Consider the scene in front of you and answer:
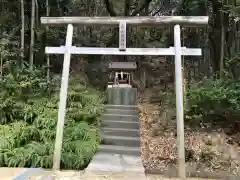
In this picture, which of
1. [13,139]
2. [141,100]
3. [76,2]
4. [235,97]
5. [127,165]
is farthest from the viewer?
[76,2]

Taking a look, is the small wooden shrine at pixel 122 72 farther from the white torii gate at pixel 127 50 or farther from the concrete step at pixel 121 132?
the white torii gate at pixel 127 50

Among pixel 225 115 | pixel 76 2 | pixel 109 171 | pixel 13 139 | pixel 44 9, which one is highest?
pixel 76 2

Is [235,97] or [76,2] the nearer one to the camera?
[235,97]

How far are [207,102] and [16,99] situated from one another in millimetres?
4850

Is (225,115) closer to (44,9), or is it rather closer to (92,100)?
(92,100)

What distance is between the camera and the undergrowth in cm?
616

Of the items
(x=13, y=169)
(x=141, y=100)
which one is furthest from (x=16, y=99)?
(x=141, y=100)

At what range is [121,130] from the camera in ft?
24.6

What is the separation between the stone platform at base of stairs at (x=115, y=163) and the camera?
5609 mm

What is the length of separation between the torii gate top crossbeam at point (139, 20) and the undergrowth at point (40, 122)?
2218mm

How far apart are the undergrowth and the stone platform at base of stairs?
0.33m

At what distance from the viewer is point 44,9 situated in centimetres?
1295

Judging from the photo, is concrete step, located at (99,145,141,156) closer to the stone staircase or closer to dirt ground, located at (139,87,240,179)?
the stone staircase

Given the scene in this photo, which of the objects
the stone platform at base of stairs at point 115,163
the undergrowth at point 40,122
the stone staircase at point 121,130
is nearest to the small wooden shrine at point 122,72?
the undergrowth at point 40,122
